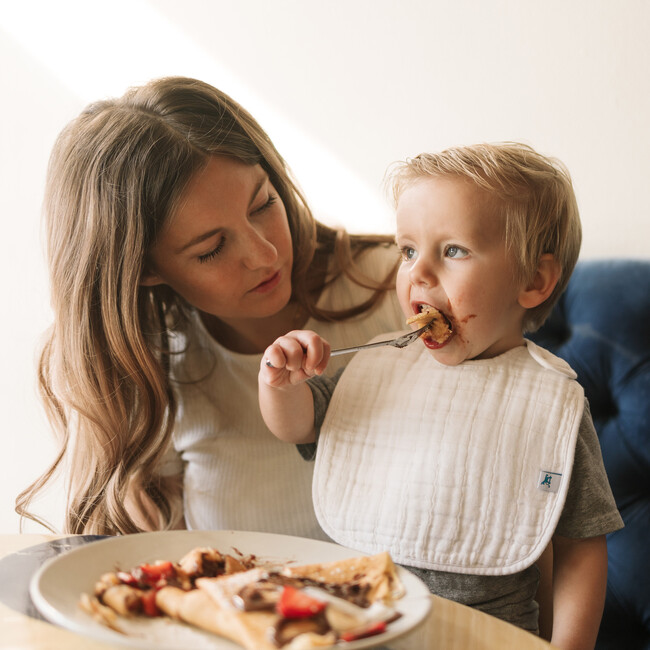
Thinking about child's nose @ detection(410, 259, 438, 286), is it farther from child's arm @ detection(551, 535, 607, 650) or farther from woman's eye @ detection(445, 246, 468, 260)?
child's arm @ detection(551, 535, 607, 650)

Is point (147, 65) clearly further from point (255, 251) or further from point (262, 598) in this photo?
point (262, 598)

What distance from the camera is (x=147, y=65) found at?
2021 mm

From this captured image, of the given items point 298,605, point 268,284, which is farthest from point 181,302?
point 298,605

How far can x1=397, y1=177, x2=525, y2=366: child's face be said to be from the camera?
1042 millimetres

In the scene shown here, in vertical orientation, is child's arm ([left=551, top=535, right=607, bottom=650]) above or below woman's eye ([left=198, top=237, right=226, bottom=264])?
below

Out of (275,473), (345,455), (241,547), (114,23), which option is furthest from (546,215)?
(114,23)

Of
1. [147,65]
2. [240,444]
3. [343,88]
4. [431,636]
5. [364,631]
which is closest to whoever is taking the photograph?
[364,631]

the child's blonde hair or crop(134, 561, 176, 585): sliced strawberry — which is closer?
crop(134, 561, 176, 585): sliced strawberry

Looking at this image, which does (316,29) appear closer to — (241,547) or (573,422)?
(573,422)

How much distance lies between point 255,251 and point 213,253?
81mm

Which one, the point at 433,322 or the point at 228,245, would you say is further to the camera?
the point at 228,245

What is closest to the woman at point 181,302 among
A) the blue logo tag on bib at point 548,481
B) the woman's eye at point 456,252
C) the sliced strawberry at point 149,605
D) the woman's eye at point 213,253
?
the woman's eye at point 213,253

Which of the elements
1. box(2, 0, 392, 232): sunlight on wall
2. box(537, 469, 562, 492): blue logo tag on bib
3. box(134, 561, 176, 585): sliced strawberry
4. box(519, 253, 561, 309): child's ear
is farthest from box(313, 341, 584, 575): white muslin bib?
box(2, 0, 392, 232): sunlight on wall

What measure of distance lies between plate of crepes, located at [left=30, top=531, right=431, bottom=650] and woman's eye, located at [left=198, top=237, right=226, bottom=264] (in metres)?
0.53
